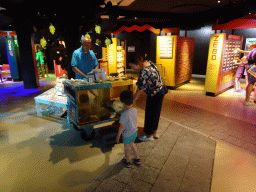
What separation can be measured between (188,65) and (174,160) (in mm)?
7568

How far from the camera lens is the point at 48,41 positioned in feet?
13.9

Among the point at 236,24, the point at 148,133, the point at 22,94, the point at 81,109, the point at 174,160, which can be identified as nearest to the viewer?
the point at 174,160

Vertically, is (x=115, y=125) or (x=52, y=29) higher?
(x=52, y=29)

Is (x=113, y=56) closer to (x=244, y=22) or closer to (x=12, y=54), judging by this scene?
(x=12, y=54)

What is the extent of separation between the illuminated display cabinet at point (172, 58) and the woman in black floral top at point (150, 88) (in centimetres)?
481

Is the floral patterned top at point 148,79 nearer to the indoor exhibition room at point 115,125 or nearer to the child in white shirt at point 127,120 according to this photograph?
the indoor exhibition room at point 115,125

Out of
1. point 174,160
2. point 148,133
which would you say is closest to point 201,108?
point 148,133

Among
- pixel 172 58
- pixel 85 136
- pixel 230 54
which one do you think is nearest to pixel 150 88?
pixel 85 136

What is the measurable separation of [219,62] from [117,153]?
17.4ft

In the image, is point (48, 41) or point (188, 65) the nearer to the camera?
point (48, 41)

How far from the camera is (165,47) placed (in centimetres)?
774

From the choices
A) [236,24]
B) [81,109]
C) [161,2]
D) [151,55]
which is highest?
[161,2]

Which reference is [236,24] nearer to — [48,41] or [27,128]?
[48,41]

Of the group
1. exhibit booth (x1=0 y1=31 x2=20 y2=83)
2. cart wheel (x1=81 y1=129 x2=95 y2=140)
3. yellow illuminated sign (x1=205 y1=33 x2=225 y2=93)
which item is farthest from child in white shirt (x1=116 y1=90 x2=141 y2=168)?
exhibit booth (x1=0 y1=31 x2=20 y2=83)
